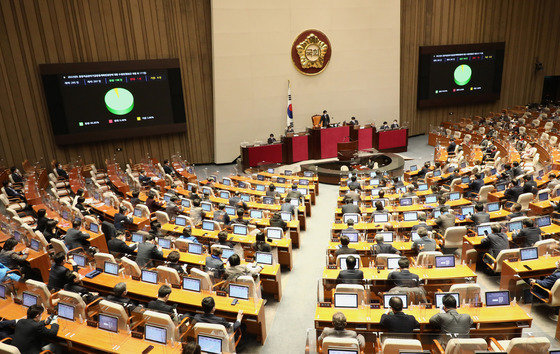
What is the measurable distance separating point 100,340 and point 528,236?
7.54 m

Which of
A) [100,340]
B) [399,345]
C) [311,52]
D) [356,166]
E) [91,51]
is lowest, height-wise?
[356,166]

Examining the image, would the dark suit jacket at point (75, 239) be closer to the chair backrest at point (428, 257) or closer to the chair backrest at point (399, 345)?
the chair backrest at point (399, 345)

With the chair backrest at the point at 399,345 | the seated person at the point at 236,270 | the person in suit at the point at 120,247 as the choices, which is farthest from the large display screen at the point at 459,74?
the chair backrest at the point at 399,345

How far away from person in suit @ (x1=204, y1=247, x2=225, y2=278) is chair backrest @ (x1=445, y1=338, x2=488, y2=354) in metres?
3.56

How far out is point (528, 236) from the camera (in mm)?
7555

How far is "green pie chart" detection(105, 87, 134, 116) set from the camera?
667 inches

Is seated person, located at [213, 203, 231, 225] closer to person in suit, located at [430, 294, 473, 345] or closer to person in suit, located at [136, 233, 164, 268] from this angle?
person in suit, located at [136, 233, 164, 268]

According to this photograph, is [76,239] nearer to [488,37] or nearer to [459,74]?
[459,74]

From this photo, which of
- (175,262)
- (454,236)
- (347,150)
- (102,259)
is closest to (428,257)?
(454,236)

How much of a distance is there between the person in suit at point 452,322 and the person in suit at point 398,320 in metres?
0.26

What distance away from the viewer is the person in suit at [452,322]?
16.7 ft

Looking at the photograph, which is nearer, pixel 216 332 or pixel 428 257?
pixel 216 332

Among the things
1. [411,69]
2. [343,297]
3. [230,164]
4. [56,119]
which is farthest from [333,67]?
[343,297]

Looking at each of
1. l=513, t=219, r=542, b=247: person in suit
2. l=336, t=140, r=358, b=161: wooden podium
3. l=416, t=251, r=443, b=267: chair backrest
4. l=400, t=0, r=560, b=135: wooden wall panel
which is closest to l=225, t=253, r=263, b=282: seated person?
l=416, t=251, r=443, b=267: chair backrest
